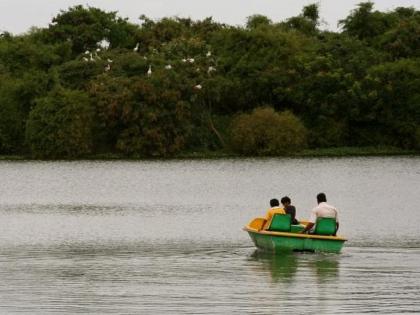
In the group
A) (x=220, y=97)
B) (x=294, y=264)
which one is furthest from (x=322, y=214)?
(x=220, y=97)

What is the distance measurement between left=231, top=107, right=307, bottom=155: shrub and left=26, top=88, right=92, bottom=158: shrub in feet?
31.1

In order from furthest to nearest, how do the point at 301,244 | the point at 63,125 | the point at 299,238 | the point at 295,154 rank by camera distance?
the point at 295,154, the point at 63,125, the point at 301,244, the point at 299,238

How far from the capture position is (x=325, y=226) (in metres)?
29.5

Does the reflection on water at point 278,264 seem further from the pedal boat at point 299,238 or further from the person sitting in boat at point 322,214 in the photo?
the person sitting in boat at point 322,214

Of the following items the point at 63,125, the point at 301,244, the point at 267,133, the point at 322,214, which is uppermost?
the point at 63,125

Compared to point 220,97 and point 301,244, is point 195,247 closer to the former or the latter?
point 301,244

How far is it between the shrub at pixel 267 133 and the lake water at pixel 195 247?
53.7 ft

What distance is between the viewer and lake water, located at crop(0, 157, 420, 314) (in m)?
23.0

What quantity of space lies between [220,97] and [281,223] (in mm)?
57845

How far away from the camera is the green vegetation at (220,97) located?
84250 millimetres

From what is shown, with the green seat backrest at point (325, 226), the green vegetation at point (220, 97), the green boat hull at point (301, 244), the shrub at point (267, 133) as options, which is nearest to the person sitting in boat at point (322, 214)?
the green seat backrest at point (325, 226)

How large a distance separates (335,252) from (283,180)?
32.6m

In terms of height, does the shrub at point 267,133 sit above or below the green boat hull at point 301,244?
above

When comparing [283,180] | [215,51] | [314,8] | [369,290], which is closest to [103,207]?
[283,180]
